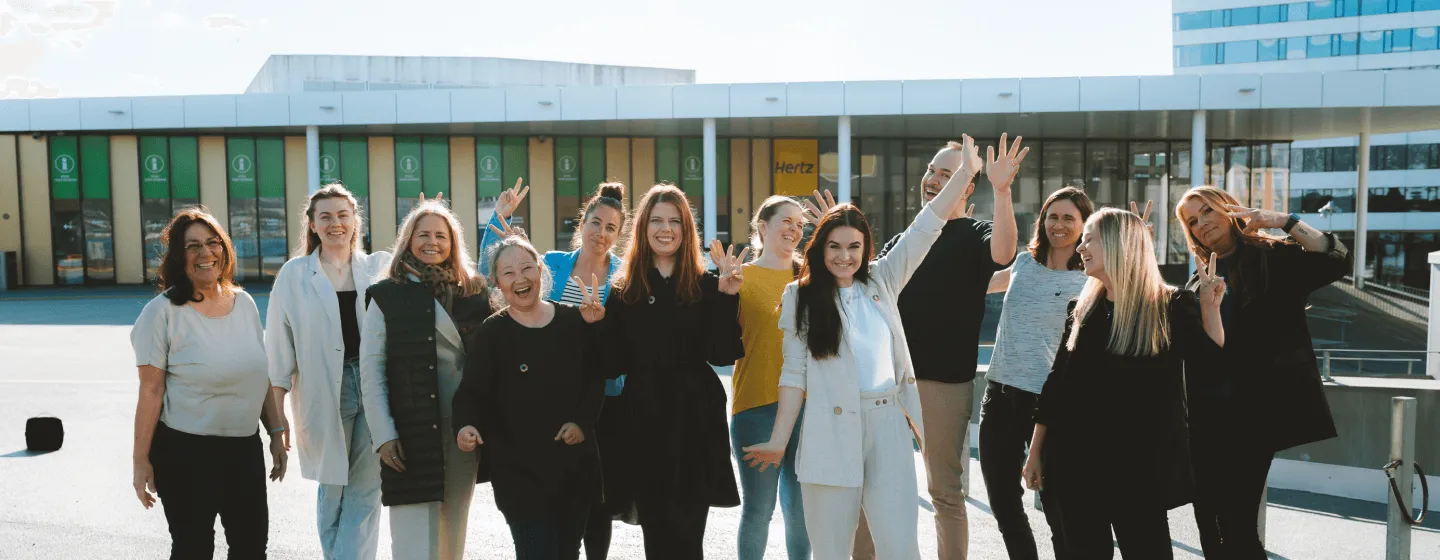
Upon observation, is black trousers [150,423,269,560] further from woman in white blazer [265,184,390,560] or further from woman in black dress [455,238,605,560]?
woman in black dress [455,238,605,560]

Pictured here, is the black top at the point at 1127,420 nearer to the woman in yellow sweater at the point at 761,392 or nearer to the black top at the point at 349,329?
the woman in yellow sweater at the point at 761,392

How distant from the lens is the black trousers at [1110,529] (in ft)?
11.0

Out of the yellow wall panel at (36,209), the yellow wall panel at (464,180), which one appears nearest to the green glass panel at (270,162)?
the yellow wall panel at (464,180)

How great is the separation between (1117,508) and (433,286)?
264 cm

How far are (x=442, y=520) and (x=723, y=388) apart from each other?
1.25 meters

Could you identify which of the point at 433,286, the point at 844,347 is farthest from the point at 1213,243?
the point at 433,286

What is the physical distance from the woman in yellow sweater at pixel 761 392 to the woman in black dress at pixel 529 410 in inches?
25.5

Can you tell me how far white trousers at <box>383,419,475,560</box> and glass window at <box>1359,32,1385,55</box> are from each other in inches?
2606

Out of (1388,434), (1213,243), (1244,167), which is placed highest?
(1244,167)

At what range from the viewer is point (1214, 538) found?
12.2ft

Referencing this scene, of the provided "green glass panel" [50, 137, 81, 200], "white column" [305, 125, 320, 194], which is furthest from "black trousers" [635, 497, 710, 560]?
"green glass panel" [50, 137, 81, 200]

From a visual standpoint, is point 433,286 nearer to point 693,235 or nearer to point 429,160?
point 693,235

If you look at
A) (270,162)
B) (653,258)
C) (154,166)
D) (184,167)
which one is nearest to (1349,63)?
(270,162)

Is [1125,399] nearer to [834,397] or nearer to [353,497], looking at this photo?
[834,397]
